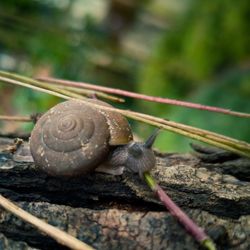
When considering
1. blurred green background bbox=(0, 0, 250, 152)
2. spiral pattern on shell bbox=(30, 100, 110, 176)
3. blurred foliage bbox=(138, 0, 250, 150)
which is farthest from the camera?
blurred green background bbox=(0, 0, 250, 152)

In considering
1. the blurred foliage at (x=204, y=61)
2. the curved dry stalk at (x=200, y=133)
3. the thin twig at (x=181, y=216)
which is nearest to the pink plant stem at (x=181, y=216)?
the thin twig at (x=181, y=216)

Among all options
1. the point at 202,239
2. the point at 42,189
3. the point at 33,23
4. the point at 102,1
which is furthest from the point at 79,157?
the point at 102,1

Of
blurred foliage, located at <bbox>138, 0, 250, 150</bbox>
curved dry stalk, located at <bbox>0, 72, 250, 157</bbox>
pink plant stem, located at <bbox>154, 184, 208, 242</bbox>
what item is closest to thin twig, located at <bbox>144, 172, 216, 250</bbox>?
pink plant stem, located at <bbox>154, 184, 208, 242</bbox>

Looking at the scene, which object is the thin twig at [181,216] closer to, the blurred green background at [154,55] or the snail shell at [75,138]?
the snail shell at [75,138]

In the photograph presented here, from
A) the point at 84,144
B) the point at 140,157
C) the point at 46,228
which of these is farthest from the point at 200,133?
the point at 46,228

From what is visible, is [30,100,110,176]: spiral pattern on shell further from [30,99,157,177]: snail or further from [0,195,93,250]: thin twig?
[0,195,93,250]: thin twig

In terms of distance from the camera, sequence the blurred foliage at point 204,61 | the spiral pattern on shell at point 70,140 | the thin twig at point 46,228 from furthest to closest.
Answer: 1. the blurred foliage at point 204,61
2. the spiral pattern on shell at point 70,140
3. the thin twig at point 46,228

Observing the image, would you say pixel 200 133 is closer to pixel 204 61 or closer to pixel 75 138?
pixel 75 138
